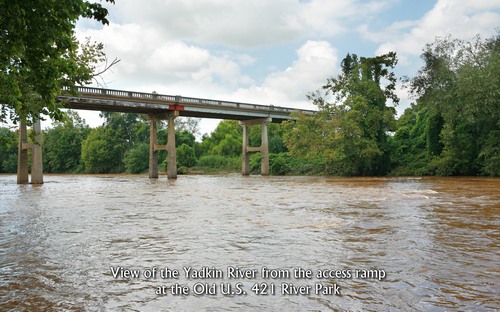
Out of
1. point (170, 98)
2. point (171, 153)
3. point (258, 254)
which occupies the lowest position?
point (258, 254)

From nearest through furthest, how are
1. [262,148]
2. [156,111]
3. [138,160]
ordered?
[156,111] → [262,148] → [138,160]

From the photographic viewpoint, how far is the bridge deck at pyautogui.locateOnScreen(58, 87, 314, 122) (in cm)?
4356

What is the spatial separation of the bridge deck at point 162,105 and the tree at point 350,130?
1108 centimetres

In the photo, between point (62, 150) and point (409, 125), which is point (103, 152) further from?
point (409, 125)

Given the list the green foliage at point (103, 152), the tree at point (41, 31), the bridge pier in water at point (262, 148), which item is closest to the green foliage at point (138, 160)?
the green foliage at point (103, 152)

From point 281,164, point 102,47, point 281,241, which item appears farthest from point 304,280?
point 281,164

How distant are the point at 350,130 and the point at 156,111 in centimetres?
2408

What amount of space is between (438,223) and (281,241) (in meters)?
4.16

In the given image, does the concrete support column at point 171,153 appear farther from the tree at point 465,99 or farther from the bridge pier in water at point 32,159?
the tree at point 465,99

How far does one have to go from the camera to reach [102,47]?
79.0 feet

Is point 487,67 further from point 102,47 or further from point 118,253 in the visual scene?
point 118,253

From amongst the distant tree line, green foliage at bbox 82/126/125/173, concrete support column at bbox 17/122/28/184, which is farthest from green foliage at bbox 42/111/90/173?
concrete support column at bbox 17/122/28/184

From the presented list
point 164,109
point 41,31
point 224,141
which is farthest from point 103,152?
point 41,31

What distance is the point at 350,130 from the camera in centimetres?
4359
